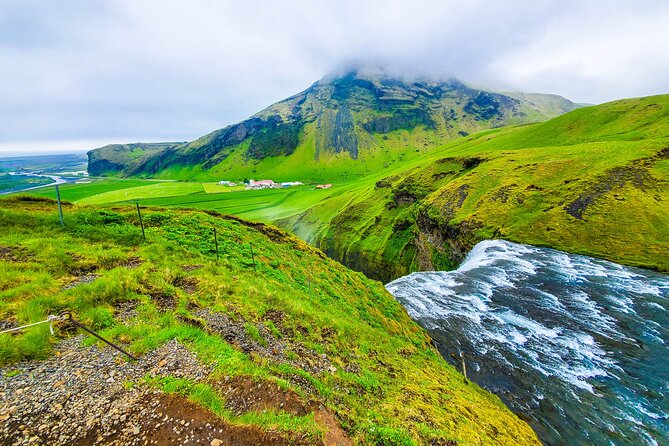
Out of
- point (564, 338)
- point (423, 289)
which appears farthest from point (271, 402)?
point (423, 289)

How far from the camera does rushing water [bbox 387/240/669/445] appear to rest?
15.7 meters

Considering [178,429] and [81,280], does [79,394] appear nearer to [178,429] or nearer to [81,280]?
[178,429]

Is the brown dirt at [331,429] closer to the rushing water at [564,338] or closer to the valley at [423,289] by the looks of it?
the valley at [423,289]

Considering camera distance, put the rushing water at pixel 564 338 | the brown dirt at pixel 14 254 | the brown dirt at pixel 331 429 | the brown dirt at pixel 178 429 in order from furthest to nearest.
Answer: the rushing water at pixel 564 338
the brown dirt at pixel 14 254
the brown dirt at pixel 331 429
the brown dirt at pixel 178 429

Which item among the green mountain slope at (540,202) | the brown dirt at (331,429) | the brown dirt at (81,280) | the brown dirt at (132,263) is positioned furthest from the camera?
the green mountain slope at (540,202)

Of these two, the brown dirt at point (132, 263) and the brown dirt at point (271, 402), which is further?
the brown dirt at point (132, 263)

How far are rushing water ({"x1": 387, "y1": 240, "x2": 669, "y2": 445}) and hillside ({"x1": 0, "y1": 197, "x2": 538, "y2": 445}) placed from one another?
4056 millimetres

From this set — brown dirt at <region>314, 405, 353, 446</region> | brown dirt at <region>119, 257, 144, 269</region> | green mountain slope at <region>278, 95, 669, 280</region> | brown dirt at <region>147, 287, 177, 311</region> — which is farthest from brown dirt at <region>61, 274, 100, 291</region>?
green mountain slope at <region>278, 95, 669, 280</region>

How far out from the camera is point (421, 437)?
8781 mm

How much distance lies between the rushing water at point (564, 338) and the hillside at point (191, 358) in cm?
406

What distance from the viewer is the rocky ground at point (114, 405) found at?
5840 millimetres

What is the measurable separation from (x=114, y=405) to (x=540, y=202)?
6447 cm

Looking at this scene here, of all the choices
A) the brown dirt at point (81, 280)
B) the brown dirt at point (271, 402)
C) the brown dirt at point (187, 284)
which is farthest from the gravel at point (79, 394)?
the brown dirt at point (187, 284)

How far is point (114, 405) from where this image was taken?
6562 mm
